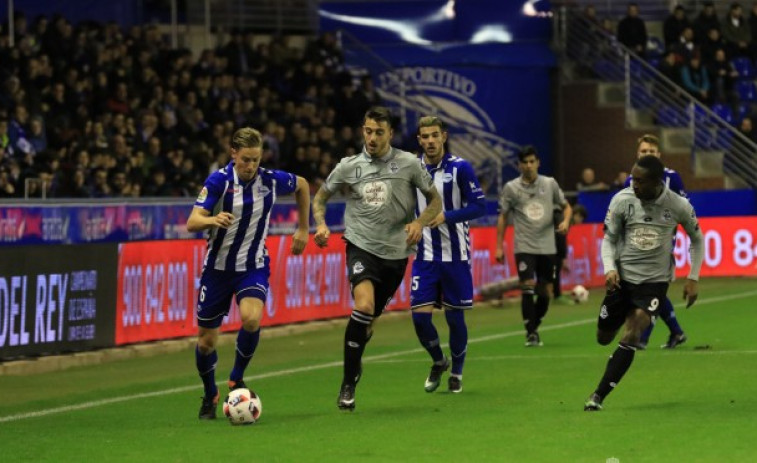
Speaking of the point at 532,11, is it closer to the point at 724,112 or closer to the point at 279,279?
the point at 724,112

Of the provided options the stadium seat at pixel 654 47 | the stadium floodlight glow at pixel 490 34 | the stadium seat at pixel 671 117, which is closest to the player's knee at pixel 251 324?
the stadium floodlight glow at pixel 490 34

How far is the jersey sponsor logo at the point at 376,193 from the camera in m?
13.2

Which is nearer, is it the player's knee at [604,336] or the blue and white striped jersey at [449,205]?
the player's knee at [604,336]

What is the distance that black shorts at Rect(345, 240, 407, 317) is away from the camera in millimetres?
13031

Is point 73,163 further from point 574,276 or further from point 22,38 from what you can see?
point 574,276

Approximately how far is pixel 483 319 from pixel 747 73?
17.8 m

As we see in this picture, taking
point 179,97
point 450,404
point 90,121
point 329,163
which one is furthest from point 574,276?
point 450,404

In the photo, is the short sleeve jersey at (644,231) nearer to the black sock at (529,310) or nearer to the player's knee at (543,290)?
the black sock at (529,310)

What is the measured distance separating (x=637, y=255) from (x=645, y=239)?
0.14 m

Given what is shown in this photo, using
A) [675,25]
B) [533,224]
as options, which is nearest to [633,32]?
[675,25]

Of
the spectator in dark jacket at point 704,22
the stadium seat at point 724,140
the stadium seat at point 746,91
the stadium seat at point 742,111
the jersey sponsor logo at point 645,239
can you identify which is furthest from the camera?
the stadium seat at point 746,91

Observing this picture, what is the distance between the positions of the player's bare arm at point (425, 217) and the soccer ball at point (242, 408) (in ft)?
5.80

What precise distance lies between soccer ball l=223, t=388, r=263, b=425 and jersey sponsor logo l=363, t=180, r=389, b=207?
1930 mm

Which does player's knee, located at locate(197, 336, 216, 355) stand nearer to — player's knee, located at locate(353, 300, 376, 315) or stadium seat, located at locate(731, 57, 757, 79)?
player's knee, located at locate(353, 300, 376, 315)
